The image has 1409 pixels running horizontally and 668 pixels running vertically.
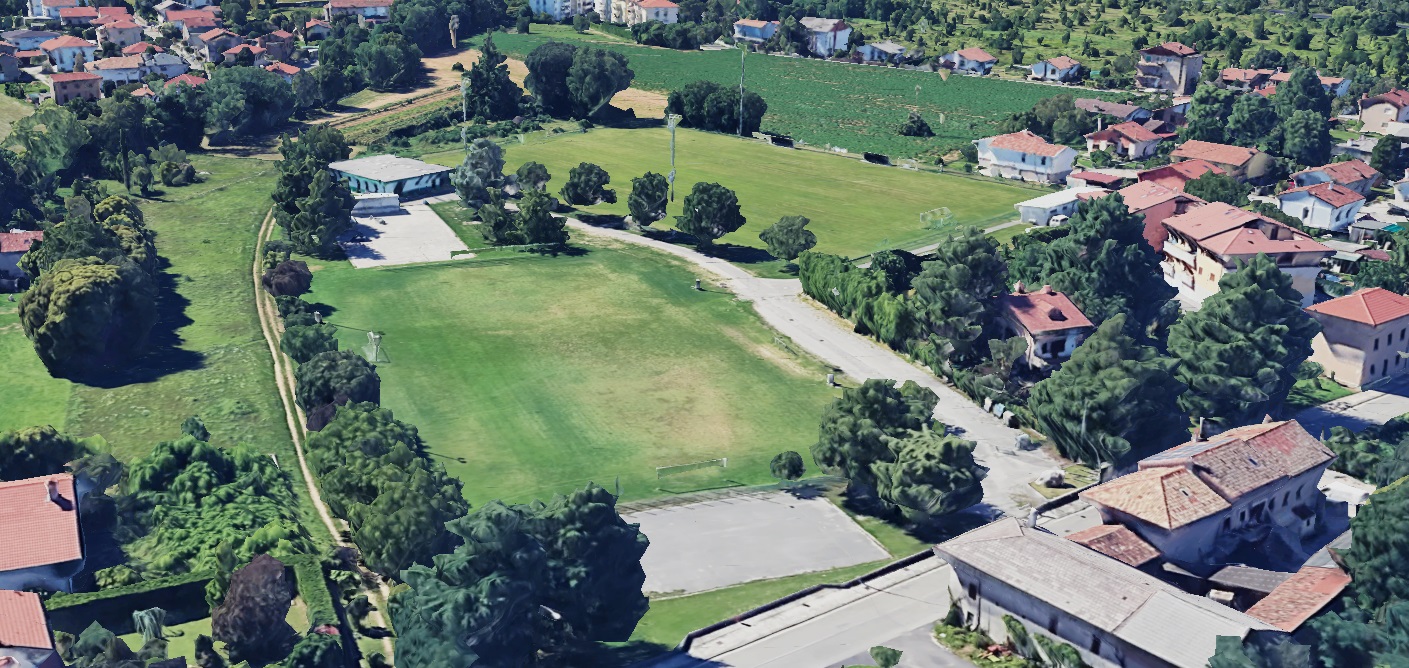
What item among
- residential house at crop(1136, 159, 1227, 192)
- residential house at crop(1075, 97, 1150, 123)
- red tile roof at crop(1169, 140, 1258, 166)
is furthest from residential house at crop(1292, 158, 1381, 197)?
residential house at crop(1075, 97, 1150, 123)

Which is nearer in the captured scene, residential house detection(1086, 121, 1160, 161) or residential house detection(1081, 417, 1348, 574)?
residential house detection(1081, 417, 1348, 574)

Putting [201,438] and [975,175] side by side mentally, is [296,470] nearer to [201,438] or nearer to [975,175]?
[201,438]

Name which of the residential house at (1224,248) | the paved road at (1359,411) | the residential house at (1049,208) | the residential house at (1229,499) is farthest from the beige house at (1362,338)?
the residential house at (1049,208)

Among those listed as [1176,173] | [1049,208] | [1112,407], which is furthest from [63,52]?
[1112,407]

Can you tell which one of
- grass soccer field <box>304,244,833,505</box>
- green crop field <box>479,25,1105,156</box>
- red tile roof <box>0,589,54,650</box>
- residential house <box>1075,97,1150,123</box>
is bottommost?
grass soccer field <box>304,244,833,505</box>

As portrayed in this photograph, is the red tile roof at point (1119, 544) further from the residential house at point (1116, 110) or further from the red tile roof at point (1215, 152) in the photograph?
the residential house at point (1116, 110)

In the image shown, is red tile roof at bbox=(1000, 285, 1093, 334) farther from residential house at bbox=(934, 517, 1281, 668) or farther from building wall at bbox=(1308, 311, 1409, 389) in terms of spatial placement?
residential house at bbox=(934, 517, 1281, 668)

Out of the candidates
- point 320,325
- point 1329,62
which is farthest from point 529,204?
point 1329,62
